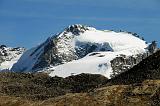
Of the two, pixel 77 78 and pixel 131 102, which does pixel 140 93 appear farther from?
pixel 77 78

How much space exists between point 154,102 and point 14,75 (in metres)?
94.2

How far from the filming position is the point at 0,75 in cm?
14312

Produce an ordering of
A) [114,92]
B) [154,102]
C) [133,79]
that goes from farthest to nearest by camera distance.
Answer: [133,79]
[114,92]
[154,102]

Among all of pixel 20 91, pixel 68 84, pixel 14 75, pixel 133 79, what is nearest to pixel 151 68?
pixel 133 79

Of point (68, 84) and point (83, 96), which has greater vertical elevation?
point (68, 84)

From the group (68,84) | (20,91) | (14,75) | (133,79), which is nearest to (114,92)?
(133,79)

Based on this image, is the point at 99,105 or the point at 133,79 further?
the point at 133,79

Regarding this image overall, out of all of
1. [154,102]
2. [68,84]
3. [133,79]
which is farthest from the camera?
[68,84]

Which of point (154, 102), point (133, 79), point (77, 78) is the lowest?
point (154, 102)

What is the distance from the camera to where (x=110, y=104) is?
198 ft

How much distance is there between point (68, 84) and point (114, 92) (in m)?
79.9

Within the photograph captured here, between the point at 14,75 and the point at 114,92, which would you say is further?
the point at 14,75

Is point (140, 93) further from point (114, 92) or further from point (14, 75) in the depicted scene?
point (14, 75)

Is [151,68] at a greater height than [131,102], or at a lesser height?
greater
